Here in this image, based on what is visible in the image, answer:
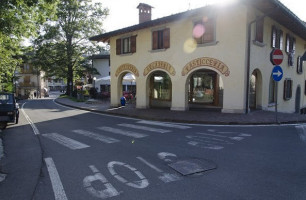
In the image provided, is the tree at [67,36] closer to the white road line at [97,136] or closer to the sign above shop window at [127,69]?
the sign above shop window at [127,69]

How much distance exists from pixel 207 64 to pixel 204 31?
6.35ft

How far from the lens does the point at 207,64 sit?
1299 cm

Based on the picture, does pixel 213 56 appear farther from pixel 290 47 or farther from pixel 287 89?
pixel 287 89

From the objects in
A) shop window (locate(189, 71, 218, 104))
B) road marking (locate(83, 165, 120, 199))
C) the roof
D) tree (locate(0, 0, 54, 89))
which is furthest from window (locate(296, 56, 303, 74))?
road marking (locate(83, 165, 120, 199))

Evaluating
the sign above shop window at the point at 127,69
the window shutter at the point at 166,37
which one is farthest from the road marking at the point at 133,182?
the sign above shop window at the point at 127,69

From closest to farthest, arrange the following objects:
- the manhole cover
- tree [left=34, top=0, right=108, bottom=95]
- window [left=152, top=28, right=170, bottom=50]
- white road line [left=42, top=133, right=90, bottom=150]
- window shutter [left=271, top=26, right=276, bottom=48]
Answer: the manhole cover → white road line [left=42, top=133, right=90, bottom=150] → window shutter [left=271, top=26, right=276, bottom=48] → window [left=152, top=28, right=170, bottom=50] → tree [left=34, top=0, right=108, bottom=95]

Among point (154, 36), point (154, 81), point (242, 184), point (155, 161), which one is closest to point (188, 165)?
point (155, 161)

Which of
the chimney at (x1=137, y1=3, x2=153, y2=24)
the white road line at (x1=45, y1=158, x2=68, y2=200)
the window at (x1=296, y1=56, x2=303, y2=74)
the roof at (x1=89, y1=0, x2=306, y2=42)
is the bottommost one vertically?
the white road line at (x1=45, y1=158, x2=68, y2=200)

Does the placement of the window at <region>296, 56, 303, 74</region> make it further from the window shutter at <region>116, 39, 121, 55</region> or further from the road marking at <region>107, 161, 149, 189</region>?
the road marking at <region>107, 161, 149, 189</region>

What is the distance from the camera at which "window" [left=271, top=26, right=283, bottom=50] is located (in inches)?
580

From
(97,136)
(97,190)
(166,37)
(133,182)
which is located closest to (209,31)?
(166,37)

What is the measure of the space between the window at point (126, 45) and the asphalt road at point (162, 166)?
10.4 metres

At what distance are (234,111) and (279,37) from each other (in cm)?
747

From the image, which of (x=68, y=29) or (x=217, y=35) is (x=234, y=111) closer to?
(x=217, y=35)
